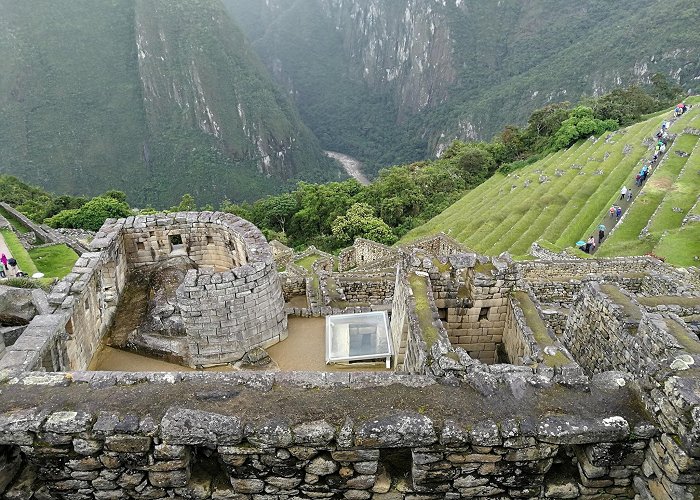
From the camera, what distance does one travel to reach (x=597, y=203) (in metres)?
33.6

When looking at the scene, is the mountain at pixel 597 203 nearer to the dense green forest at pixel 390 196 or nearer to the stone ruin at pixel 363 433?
the dense green forest at pixel 390 196

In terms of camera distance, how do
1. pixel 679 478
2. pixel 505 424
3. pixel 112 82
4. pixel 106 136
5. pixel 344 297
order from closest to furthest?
1. pixel 679 478
2. pixel 505 424
3. pixel 344 297
4. pixel 106 136
5. pixel 112 82

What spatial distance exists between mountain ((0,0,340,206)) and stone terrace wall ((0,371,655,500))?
12466 centimetres

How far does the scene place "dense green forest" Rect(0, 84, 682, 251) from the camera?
47750mm

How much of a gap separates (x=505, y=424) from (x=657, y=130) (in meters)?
51.0

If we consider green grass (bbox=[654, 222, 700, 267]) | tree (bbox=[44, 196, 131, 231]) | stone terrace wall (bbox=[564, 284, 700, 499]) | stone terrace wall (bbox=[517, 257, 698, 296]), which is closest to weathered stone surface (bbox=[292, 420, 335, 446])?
stone terrace wall (bbox=[564, 284, 700, 499])

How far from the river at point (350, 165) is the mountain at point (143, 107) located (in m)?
5.39

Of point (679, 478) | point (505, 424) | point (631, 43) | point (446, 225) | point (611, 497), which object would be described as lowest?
point (611, 497)

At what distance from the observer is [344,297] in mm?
16250

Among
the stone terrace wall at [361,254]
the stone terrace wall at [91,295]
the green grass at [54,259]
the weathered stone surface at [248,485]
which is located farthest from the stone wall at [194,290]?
the stone terrace wall at [361,254]

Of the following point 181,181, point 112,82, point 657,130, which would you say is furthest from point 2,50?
point 657,130

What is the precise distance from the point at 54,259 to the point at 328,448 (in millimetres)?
28120

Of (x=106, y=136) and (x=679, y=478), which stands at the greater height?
(x=106, y=136)

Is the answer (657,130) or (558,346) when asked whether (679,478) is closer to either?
(558,346)
